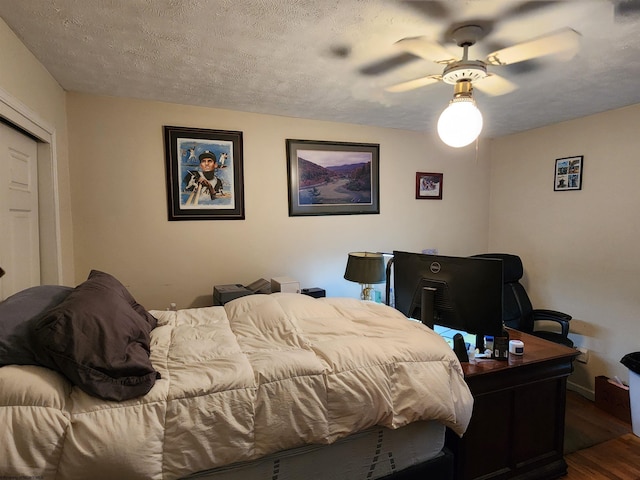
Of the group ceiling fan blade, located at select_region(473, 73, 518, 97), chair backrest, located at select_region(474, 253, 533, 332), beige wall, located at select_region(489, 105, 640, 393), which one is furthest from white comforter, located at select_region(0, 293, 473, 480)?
beige wall, located at select_region(489, 105, 640, 393)

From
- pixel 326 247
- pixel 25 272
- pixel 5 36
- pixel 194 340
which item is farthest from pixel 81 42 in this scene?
pixel 326 247

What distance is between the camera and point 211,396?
3.92 ft

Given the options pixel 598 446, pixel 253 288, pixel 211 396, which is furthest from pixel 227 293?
pixel 598 446

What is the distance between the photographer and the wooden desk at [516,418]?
5.58 feet

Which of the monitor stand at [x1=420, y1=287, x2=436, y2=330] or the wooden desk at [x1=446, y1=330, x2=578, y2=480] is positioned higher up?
the monitor stand at [x1=420, y1=287, x2=436, y2=330]

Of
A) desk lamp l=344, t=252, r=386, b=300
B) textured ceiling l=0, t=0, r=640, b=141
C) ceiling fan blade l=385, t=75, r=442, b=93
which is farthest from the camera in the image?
desk lamp l=344, t=252, r=386, b=300

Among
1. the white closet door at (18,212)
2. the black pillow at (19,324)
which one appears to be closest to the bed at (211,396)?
the black pillow at (19,324)

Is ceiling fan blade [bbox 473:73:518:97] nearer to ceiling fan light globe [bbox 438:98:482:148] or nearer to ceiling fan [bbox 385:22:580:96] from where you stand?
ceiling fan [bbox 385:22:580:96]

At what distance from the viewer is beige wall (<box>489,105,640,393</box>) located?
2.89 m

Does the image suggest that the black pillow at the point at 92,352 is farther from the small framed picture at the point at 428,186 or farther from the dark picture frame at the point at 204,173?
the small framed picture at the point at 428,186

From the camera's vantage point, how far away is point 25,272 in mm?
1976

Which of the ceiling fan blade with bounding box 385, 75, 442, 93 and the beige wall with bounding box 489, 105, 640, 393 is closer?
the ceiling fan blade with bounding box 385, 75, 442, 93

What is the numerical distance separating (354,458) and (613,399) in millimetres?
2699

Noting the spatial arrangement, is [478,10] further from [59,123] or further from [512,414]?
[59,123]
